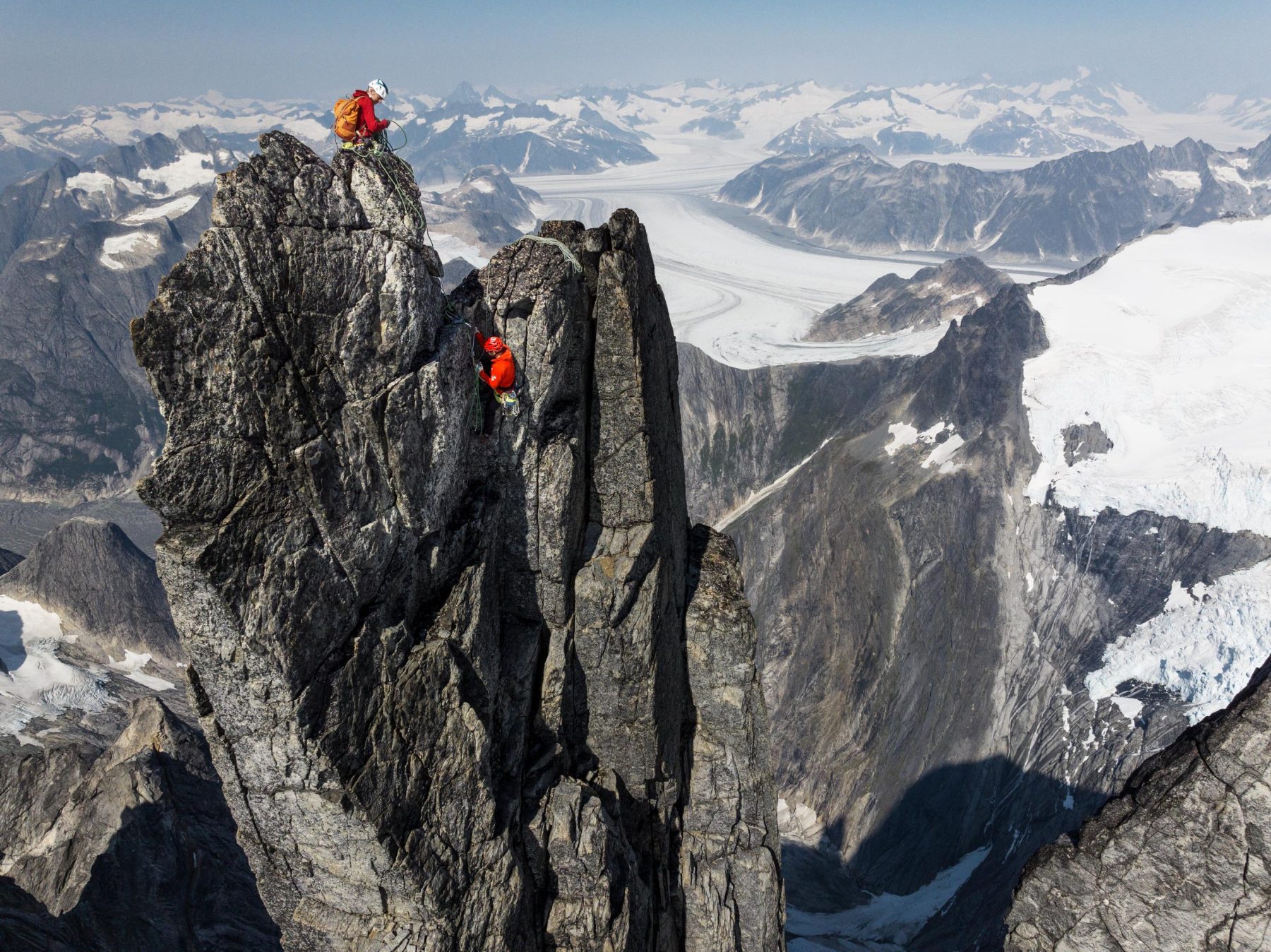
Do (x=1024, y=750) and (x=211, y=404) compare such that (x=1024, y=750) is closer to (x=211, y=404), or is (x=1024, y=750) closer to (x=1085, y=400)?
(x=1085, y=400)

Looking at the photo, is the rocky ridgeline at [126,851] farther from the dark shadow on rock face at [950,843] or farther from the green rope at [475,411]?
the dark shadow on rock face at [950,843]

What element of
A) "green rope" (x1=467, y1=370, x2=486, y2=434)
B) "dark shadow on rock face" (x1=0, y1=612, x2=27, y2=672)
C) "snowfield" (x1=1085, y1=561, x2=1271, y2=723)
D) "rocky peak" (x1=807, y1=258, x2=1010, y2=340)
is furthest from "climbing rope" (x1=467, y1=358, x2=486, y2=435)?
"rocky peak" (x1=807, y1=258, x2=1010, y2=340)

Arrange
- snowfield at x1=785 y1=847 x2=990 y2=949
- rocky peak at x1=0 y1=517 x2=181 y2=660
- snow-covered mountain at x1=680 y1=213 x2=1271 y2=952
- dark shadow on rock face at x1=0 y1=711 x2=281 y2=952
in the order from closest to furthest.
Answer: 1. dark shadow on rock face at x1=0 y1=711 x2=281 y2=952
2. snowfield at x1=785 y1=847 x2=990 y2=949
3. snow-covered mountain at x1=680 y1=213 x2=1271 y2=952
4. rocky peak at x1=0 y1=517 x2=181 y2=660

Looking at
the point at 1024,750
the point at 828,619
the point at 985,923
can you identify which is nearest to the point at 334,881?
the point at 985,923

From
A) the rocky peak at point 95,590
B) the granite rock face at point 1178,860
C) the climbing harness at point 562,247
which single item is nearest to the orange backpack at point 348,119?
the climbing harness at point 562,247

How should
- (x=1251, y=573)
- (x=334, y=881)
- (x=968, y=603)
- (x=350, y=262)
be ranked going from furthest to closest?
(x=968, y=603), (x=1251, y=573), (x=334, y=881), (x=350, y=262)

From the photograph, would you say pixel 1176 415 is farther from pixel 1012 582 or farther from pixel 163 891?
pixel 163 891

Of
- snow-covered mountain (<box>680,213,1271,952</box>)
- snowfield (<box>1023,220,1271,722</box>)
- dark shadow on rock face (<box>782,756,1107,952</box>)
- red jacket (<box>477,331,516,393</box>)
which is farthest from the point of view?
snow-covered mountain (<box>680,213,1271,952</box>)

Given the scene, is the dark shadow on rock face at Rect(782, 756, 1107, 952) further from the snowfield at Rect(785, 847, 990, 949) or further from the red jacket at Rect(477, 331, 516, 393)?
the red jacket at Rect(477, 331, 516, 393)
